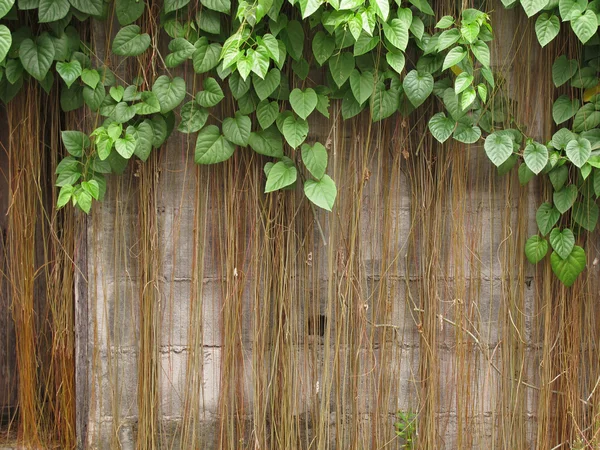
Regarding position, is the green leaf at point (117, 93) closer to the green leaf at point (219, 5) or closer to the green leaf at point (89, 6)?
the green leaf at point (89, 6)

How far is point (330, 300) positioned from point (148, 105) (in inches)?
30.1

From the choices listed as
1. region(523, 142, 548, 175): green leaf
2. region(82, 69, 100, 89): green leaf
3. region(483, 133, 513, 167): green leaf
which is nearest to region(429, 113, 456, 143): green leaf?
region(483, 133, 513, 167): green leaf

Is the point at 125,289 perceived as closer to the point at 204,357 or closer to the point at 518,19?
the point at 204,357

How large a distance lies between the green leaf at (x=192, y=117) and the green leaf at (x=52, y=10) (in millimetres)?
404

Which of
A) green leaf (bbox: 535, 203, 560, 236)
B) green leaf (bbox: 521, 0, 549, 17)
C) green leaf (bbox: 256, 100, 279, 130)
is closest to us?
green leaf (bbox: 521, 0, 549, 17)

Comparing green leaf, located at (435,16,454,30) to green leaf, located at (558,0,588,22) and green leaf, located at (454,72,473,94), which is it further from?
green leaf, located at (558,0,588,22)

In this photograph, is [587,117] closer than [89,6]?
No

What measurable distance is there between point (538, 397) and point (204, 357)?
103 cm

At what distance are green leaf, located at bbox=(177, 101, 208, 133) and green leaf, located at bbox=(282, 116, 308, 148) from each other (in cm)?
24

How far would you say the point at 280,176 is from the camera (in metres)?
1.95

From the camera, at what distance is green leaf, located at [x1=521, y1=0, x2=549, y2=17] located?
6.09ft

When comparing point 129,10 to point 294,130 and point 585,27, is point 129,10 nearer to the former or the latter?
point 294,130

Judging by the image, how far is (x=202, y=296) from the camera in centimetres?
209

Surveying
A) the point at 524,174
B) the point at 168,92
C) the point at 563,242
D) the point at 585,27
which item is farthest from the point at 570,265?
the point at 168,92
